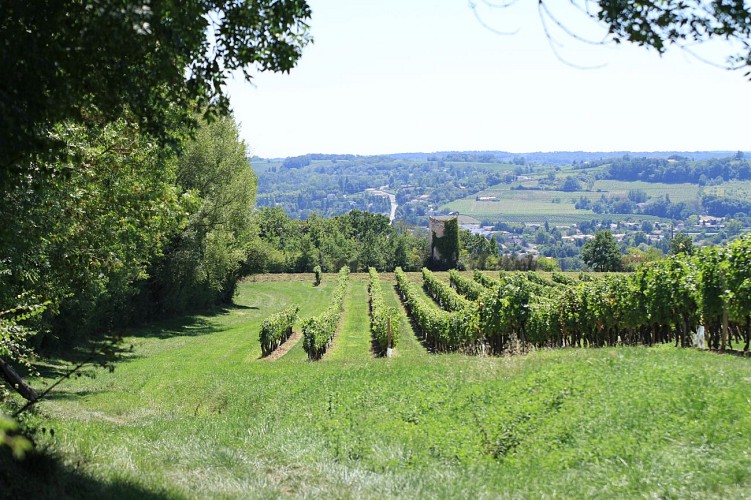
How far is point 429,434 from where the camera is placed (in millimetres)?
10281

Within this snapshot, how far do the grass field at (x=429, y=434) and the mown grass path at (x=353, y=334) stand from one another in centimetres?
813

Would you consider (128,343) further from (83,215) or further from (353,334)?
(83,215)

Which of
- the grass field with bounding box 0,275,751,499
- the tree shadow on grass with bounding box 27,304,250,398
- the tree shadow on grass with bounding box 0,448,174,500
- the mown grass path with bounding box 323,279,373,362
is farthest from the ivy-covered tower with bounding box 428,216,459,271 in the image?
the tree shadow on grass with bounding box 0,448,174,500

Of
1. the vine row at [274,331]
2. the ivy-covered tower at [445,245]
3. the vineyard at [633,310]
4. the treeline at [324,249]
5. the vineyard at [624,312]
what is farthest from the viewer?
the ivy-covered tower at [445,245]

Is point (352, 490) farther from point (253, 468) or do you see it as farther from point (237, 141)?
point (237, 141)

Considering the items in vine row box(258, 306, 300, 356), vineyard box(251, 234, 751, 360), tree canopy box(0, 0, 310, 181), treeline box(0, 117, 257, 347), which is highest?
tree canopy box(0, 0, 310, 181)

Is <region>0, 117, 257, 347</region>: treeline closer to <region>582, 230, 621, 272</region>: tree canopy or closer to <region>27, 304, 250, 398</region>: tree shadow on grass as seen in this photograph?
<region>27, 304, 250, 398</region>: tree shadow on grass

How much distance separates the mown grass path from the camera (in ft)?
105

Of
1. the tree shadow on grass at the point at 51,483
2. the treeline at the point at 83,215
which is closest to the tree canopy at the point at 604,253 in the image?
the treeline at the point at 83,215

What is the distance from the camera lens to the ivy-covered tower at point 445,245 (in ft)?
290

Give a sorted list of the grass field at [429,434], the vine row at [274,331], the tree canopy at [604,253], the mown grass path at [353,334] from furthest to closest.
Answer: the tree canopy at [604,253] < the mown grass path at [353,334] < the vine row at [274,331] < the grass field at [429,434]

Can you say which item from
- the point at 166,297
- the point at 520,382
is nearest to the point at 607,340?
the point at 520,382

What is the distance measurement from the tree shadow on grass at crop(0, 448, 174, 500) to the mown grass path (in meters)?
15.8

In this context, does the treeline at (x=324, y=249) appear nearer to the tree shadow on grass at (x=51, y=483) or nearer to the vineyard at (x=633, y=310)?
the vineyard at (x=633, y=310)
